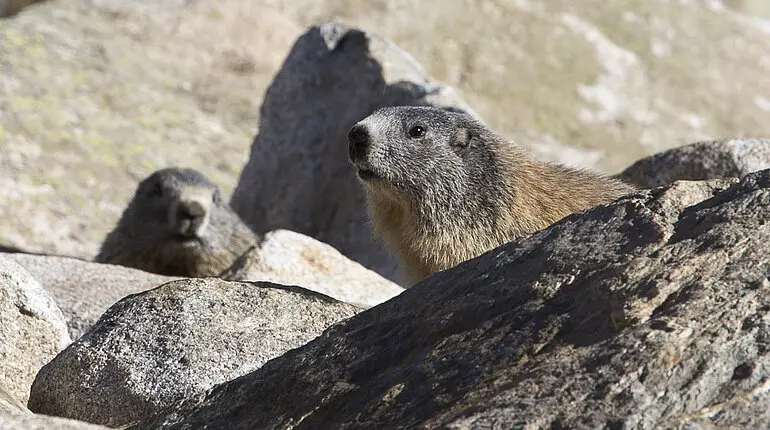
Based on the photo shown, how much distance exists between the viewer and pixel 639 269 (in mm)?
4145

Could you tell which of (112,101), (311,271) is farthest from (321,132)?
(311,271)

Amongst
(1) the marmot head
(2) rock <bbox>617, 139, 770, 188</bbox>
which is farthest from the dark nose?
(2) rock <bbox>617, 139, 770, 188</bbox>

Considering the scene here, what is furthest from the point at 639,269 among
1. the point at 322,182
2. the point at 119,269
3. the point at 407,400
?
the point at 322,182

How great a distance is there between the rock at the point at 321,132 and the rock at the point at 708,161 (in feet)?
9.78

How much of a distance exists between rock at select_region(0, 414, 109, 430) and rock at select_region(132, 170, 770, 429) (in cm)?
69

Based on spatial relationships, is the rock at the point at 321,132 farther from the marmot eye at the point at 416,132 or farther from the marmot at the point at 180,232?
the marmot eye at the point at 416,132

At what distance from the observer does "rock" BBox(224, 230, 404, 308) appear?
8.30 m

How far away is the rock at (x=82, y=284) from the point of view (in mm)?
7656

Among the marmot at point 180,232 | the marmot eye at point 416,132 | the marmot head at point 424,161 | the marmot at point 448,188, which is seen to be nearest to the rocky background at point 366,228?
the marmot at point 448,188

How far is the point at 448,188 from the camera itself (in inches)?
311

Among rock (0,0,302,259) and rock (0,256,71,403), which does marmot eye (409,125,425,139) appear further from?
rock (0,0,302,259)

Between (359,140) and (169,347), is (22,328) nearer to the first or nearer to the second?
(169,347)

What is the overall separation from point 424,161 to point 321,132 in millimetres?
5706

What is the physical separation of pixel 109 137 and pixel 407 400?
1277 centimetres
